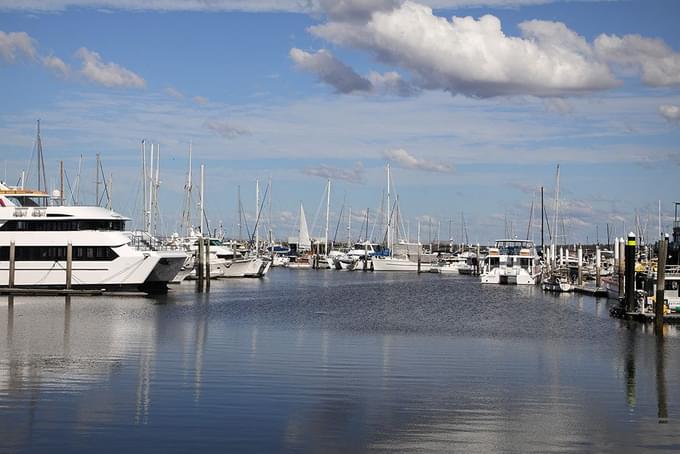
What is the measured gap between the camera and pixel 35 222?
207 feet

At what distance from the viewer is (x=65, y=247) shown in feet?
208

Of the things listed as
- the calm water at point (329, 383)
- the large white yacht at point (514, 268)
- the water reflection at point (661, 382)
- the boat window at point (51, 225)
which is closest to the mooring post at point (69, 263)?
the boat window at point (51, 225)

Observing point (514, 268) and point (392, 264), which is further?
point (392, 264)

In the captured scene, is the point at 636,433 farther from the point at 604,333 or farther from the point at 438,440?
the point at 604,333

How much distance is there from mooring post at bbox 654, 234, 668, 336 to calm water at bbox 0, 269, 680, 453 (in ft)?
2.15

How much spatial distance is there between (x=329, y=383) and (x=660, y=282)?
66.7 ft

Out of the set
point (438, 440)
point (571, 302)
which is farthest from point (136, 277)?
point (438, 440)

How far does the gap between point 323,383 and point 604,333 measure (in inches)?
864

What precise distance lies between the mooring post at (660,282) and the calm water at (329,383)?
2.15ft

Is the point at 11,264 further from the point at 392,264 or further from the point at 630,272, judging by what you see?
the point at 392,264

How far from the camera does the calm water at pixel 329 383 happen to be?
1895cm

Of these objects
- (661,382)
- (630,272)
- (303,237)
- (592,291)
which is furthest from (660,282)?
(303,237)

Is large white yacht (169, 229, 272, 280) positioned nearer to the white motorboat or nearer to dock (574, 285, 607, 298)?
the white motorboat

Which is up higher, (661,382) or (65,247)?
(65,247)
